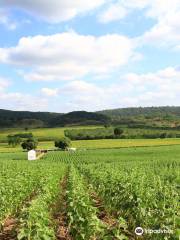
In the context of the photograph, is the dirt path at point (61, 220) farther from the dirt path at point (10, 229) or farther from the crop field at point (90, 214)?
the dirt path at point (10, 229)

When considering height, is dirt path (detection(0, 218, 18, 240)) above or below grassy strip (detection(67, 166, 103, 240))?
below

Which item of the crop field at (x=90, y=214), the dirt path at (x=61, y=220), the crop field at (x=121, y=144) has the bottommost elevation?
the crop field at (x=121, y=144)

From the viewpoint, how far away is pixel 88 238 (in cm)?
1130

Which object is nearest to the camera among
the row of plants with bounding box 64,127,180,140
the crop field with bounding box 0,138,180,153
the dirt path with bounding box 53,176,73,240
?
the dirt path with bounding box 53,176,73,240

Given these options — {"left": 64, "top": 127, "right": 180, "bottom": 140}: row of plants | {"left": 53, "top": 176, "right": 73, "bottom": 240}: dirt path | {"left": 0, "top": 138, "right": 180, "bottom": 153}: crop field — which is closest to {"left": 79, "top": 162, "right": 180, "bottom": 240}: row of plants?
{"left": 53, "top": 176, "right": 73, "bottom": 240}: dirt path

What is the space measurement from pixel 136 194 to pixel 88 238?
4.76 metres

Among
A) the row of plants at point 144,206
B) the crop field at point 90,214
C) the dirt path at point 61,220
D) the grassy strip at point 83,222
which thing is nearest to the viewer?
the crop field at point 90,214

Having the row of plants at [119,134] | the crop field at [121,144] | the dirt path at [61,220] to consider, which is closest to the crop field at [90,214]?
the dirt path at [61,220]

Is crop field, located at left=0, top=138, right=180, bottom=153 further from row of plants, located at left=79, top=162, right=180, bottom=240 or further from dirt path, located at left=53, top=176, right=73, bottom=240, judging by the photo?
row of plants, located at left=79, top=162, right=180, bottom=240

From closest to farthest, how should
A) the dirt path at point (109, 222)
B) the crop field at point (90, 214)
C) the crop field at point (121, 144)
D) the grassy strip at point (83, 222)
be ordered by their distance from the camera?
the dirt path at point (109, 222) < the crop field at point (90, 214) < the grassy strip at point (83, 222) < the crop field at point (121, 144)

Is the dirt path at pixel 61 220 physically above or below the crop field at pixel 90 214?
below

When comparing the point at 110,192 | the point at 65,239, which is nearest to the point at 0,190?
the point at 110,192

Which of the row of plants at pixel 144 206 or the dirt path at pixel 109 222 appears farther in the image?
the row of plants at pixel 144 206

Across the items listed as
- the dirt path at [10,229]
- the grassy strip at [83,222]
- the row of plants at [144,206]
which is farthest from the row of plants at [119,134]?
the grassy strip at [83,222]
